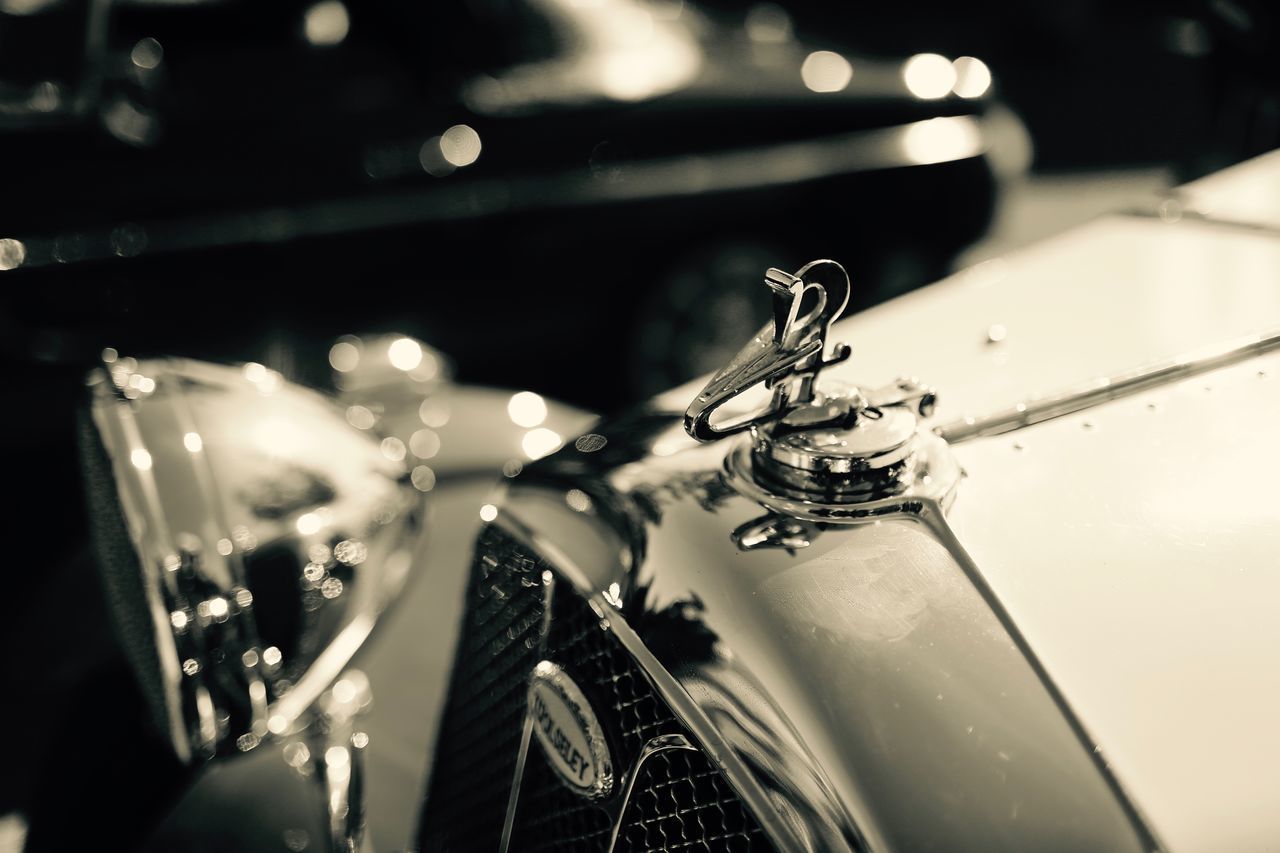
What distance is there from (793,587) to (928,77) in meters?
3.81

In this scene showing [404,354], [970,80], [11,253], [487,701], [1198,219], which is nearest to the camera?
[487,701]

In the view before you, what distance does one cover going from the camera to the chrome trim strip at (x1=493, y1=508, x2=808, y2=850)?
855mm

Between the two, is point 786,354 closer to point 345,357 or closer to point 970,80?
point 345,357

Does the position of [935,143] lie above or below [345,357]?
above

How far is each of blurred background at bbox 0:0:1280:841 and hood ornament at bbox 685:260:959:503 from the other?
1.71 meters

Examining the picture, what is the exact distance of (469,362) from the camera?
3967 millimetres

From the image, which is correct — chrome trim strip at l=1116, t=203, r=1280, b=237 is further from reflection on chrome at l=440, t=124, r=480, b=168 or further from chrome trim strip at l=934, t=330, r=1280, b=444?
reflection on chrome at l=440, t=124, r=480, b=168

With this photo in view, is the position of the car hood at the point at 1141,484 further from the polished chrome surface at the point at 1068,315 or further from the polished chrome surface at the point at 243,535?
the polished chrome surface at the point at 243,535

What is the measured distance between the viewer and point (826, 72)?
14.1 feet

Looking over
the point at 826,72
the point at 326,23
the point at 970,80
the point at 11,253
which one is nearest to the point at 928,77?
the point at 970,80

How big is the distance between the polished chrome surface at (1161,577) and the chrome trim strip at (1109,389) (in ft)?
0.05

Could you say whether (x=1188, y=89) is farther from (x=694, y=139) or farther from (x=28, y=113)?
(x=28, y=113)

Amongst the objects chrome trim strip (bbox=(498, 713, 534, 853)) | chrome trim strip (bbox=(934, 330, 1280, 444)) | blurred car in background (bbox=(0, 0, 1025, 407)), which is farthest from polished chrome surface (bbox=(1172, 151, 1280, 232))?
blurred car in background (bbox=(0, 0, 1025, 407))

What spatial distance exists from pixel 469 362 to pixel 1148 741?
3.33 metres
